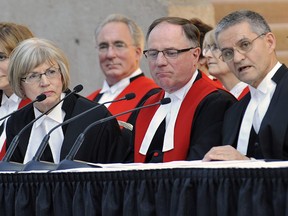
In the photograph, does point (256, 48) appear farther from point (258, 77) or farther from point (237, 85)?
point (237, 85)

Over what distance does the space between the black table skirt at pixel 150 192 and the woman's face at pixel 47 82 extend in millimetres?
1187

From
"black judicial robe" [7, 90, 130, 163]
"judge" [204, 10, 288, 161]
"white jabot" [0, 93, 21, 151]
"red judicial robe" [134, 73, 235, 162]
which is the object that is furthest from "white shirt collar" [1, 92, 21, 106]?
"judge" [204, 10, 288, 161]

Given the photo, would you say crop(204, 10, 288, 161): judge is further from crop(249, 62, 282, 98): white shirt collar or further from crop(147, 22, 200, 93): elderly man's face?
crop(147, 22, 200, 93): elderly man's face

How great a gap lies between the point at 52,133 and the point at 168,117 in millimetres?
670

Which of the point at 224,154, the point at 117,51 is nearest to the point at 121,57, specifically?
the point at 117,51

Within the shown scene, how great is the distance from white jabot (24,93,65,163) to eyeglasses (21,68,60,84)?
0.48ft

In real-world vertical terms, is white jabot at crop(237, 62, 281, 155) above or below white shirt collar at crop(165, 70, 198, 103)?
below

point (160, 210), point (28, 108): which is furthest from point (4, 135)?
point (160, 210)

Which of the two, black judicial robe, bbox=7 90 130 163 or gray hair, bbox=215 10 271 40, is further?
black judicial robe, bbox=7 90 130 163

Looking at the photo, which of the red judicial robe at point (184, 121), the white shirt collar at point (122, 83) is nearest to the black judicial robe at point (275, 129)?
the red judicial robe at point (184, 121)

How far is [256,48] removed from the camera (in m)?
5.77

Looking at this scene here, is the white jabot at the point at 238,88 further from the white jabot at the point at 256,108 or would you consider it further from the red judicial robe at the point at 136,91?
the white jabot at the point at 256,108

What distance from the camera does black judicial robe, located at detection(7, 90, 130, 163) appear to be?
20.6 ft

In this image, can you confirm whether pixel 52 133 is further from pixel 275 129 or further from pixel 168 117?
pixel 275 129
